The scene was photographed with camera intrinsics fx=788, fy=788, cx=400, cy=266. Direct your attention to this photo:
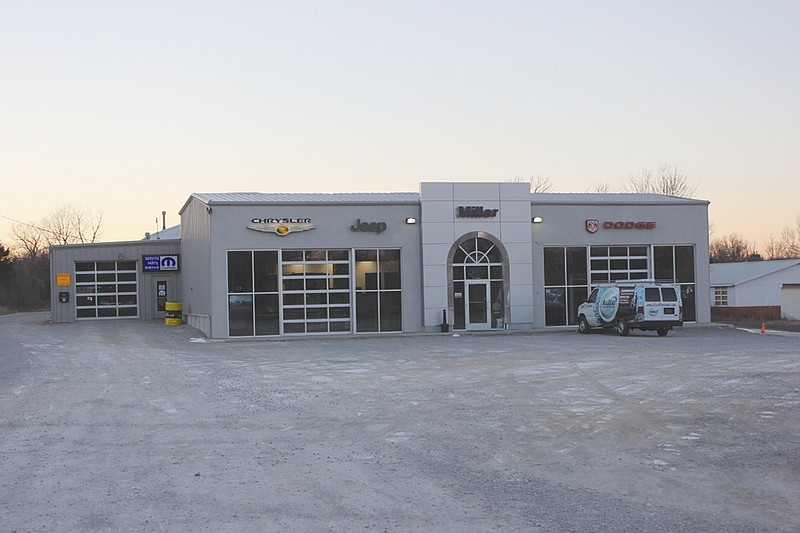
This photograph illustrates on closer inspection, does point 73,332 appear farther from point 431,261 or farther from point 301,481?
point 301,481

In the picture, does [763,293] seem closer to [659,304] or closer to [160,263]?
[659,304]

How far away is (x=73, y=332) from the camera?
33.6m

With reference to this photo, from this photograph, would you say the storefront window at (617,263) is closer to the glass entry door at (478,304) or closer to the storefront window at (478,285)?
the storefront window at (478,285)

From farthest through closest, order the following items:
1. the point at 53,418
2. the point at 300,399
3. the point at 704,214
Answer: the point at 704,214, the point at 300,399, the point at 53,418

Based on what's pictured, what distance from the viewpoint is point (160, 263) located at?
4406cm

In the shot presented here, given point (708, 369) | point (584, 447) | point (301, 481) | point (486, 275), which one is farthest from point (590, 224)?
point (301, 481)

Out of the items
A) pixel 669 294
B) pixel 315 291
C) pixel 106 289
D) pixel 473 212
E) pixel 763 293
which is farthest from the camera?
pixel 763 293

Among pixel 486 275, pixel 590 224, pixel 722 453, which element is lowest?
pixel 722 453

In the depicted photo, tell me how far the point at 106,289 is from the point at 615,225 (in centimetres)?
2756

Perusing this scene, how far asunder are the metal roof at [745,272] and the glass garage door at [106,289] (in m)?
43.0

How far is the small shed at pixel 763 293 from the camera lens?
2309 inches

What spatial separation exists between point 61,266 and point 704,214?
1301 inches

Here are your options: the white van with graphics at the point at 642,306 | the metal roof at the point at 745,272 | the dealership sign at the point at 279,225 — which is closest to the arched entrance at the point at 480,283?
the white van with graphics at the point at 642,306

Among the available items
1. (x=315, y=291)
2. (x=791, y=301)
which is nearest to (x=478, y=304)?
(x=315, y=291)
